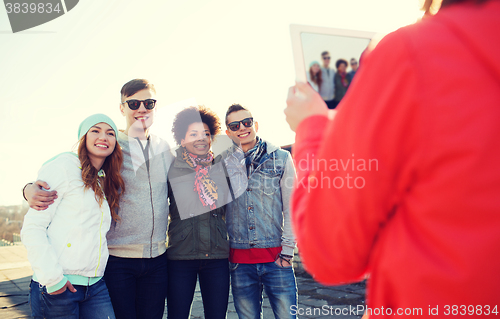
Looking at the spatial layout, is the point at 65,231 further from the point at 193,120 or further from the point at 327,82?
the point at 327,82

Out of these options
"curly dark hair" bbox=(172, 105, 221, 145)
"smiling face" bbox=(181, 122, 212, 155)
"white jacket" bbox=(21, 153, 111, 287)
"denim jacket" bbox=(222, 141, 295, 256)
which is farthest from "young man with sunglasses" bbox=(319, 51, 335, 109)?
"curly dark hair" bbox=(172, 105, 221, 145)

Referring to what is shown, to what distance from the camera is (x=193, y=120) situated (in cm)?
312

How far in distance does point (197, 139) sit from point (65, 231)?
130 centimetres

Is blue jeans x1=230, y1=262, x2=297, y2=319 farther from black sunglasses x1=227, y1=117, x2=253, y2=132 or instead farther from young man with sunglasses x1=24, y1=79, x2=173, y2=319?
black sunglasses x1=227, y1=117, x2=253, y2=132

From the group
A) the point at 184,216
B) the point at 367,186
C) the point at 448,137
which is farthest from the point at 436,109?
the point at 184,216

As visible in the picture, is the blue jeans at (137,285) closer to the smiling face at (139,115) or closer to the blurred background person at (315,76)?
the smiling face at (139,115)

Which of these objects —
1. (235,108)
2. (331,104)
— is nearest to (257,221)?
(235,108)

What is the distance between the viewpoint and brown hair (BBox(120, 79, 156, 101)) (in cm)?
279

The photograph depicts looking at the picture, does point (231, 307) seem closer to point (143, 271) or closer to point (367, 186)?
point (143, 271)

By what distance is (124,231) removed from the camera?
2.54 m

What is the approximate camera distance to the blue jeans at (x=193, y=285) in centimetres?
262

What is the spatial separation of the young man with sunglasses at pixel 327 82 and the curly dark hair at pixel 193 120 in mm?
2381

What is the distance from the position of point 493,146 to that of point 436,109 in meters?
0.10

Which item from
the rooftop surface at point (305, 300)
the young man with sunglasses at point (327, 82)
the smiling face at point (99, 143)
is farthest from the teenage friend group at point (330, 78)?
the rooftop surface at point (305, 300)
